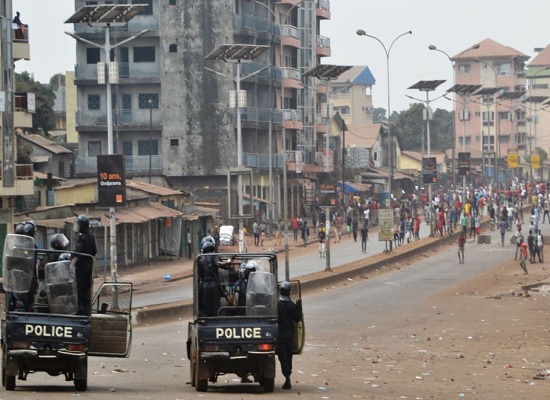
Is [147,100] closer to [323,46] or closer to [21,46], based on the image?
[323,46]

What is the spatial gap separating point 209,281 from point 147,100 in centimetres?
6778

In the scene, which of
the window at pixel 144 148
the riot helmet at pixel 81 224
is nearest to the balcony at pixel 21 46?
the riot helmet at pixel 81 224

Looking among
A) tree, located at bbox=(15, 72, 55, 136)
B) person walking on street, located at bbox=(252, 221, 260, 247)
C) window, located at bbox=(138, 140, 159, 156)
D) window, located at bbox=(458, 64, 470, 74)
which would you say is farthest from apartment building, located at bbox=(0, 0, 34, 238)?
window, located at bbox=(458, 64, 470, 74)

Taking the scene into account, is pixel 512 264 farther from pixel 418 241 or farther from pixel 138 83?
pixel 138 83

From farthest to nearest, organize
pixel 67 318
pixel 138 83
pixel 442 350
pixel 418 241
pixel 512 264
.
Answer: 1. pixel 138 83
2. pixel 418 241
3. pixel 512 264
4. pixel 442 350
5. pixel 67 318

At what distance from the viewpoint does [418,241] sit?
7200cm

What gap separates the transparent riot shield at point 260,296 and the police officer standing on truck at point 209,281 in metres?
0.43

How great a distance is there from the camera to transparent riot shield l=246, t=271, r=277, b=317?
1966 cm

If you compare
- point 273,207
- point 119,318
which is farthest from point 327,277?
point 273,207

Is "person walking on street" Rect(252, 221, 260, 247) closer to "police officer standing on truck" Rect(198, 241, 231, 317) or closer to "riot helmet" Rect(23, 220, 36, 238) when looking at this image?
"police officer standing on truck" Rect(198, 241, 231, 317)

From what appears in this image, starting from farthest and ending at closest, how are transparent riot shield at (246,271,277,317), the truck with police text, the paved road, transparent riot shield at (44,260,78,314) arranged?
the paved road < transparent riot shield at (246,271,277,317) < the truck with police text < transparent riot shield at (44,260,78,314)

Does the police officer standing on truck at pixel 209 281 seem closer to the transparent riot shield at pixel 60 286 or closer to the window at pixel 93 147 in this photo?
the transparent riot shield at pixel 60 286

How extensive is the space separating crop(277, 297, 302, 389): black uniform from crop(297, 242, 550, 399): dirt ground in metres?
0.80

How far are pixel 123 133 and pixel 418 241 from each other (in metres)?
22.8
